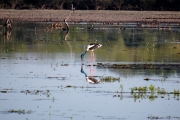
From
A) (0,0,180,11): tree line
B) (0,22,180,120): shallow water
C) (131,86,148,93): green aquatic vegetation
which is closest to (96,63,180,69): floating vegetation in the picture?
(0,22,180,120): shallow water

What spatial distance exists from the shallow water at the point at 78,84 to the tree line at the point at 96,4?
150 ft

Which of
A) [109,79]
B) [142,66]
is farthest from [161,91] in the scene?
[142,66]

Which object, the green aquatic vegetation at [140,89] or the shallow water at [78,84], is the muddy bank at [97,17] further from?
the green aquatic vegetation at [140,89]

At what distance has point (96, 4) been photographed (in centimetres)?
7488

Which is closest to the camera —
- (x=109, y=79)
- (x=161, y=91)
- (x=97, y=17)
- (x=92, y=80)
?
(x=161, y=91)

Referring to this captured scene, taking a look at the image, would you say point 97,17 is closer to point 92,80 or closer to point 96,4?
point 96,4

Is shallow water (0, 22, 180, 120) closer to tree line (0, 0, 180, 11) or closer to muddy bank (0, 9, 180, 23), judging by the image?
muddy bank (0, 9, 180, 23)

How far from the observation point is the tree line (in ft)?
238

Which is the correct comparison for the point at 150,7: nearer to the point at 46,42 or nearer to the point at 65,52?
the point at 46,42

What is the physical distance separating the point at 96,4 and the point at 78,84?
59.4 metres

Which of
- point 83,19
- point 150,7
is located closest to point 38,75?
point 83,19

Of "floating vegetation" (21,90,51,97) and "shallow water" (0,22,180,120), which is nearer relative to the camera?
"shallow water" (0,22,180,120)

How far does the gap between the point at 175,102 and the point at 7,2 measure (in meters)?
62.9

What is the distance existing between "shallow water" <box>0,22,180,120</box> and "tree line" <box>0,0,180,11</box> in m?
45.9
